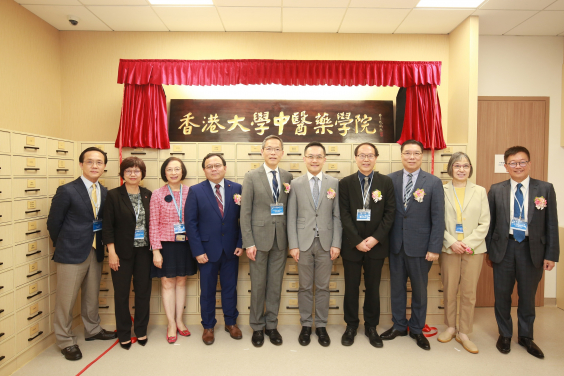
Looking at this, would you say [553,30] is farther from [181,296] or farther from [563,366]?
[181,296]

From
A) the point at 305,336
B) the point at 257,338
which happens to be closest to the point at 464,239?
the point at 305,336

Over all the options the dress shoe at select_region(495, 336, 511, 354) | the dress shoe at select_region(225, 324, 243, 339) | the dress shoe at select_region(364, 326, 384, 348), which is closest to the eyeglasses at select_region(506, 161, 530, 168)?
the dress shoe at select_region(495, 336, 511, 354)

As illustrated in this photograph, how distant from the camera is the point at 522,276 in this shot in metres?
2.66

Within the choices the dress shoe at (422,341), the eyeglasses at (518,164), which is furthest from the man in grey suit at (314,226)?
the eyeglasses at (518,164)

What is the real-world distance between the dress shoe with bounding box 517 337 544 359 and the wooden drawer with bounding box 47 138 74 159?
4740 millimetres

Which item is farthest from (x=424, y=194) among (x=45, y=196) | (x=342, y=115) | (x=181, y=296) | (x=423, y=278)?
(x=45, y=196)

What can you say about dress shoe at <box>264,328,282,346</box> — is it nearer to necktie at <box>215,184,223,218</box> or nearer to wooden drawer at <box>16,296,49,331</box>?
necktie at <box>215,184,223,218</box>

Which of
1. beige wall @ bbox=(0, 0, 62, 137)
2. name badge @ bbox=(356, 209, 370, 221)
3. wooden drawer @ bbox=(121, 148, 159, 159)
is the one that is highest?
beige wall @ bbox=(0, 0, 62, 137)

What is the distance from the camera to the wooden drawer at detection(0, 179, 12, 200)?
91.9 inches

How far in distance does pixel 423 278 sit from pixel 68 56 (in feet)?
15.9

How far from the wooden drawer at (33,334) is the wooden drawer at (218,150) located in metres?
2.08

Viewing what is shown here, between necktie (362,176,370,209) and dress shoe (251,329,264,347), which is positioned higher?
necktie (362,176,370,209)

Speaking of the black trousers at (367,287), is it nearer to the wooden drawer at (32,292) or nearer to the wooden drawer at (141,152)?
the wooden drawer at (141,152)

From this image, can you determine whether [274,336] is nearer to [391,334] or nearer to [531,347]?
[391,334]
